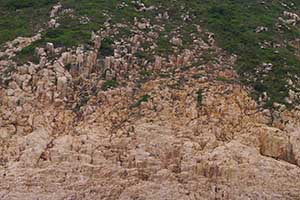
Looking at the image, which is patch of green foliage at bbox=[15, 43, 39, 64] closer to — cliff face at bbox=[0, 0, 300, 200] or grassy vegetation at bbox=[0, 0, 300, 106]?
grassy vegetation at bbox=[0, 0, 300, 106]

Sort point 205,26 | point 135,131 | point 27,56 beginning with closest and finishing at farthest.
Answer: point 135,131, point 27,56, point 205,26

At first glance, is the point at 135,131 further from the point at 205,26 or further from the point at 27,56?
the point at 205,26

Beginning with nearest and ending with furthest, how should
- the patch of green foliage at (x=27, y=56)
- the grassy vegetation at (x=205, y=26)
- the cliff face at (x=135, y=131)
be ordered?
the cliff face at (x=135, y=131)
the patch of green foliage at (x=27, y=56)
the grassy vegetation at (x=205, y=26)

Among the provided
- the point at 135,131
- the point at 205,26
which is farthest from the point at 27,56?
the point at 205,26

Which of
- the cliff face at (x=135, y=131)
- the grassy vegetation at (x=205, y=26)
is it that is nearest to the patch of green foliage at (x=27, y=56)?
the grassy vegetation at (x=205, y=26)

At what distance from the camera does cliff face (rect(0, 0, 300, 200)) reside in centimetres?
2881

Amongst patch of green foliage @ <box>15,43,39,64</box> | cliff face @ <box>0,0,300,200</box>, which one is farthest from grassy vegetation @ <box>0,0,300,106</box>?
cliff face @ <box>0,0,300,200</box>

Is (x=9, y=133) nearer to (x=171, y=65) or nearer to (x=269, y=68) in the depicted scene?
(x=171, y=65)

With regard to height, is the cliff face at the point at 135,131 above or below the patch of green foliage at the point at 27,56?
below

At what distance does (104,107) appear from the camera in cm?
3231

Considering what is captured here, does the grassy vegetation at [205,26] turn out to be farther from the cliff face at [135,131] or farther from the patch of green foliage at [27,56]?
the cliff face at [135,131]

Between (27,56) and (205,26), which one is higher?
(27,56)

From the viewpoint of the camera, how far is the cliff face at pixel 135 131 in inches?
1134

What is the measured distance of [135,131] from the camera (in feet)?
101
